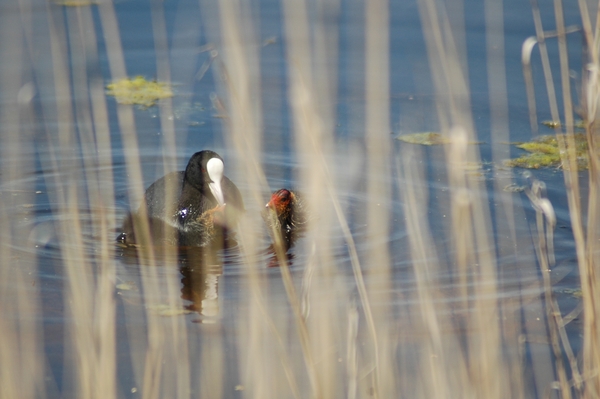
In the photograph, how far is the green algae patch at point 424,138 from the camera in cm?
600

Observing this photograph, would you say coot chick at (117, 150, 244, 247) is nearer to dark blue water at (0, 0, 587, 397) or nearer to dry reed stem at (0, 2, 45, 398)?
dark blue water at (0, 0, 587, 397)

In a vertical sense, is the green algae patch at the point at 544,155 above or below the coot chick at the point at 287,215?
above

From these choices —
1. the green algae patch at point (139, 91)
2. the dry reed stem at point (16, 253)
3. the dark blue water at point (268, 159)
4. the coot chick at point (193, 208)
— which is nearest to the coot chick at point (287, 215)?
the dark blue water at point (268, 159)

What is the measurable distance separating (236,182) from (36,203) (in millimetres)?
1361

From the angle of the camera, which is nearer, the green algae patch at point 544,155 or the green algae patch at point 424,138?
the green algae patch at point 544,155

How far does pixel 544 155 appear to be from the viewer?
229 inches

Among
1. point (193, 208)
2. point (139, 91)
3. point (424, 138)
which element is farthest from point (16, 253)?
point (424, 138)

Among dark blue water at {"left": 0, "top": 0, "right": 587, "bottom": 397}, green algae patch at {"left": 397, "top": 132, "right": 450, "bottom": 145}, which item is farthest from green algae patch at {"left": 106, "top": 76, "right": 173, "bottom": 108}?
green algae patch at {"left": 397, "top": 132, "right": 450, "bottom": 145}

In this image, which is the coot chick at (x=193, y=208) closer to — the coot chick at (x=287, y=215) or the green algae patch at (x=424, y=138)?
the coot chick at (x=287, y=215)

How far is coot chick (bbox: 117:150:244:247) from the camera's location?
16.3ft

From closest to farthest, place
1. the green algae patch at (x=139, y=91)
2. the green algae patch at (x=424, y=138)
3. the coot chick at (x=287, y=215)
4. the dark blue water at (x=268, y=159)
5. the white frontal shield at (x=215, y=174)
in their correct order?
the dark blue water at (x=268, y=159)
the white frontal shield at (x=215, y=174)
the coot chick at (x=287, y=215)
the green algae patch at (x=424, y=138)
the green algae patch at (x=139, y=91)

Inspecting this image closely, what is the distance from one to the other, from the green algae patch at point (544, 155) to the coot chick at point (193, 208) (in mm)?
1905

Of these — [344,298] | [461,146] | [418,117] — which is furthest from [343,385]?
[418,117]

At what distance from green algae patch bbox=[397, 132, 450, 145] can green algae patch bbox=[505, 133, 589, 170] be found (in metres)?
0.53
